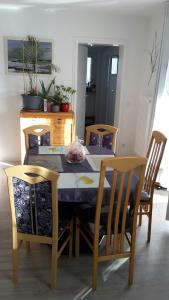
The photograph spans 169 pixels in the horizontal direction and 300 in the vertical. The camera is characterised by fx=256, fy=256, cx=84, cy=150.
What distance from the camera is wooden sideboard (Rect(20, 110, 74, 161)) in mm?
3852

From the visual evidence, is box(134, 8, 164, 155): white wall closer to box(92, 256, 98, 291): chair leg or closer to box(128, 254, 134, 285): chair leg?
box(128, 254, 134, 285): chair leg

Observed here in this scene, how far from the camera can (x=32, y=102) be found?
393cm

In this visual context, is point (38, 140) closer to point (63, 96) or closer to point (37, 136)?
point (37, 136)

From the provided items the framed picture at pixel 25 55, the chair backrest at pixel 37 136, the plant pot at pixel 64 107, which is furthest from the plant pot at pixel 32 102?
the chair backrest at pixel 37 136

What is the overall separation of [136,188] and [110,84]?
15.8 feet

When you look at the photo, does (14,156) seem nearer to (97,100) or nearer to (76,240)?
(76,240)

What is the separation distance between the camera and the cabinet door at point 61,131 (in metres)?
3.95

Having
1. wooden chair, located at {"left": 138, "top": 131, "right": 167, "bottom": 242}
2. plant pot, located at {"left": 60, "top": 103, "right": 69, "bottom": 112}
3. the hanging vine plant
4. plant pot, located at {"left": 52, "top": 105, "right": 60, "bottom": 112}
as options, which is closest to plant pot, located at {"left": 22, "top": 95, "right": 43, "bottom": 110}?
plant pot, located at {"left": 52, "top": 105, "right": 60, "bottom": 112}

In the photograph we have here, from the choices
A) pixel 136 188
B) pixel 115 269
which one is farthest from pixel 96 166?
pixel 115 269

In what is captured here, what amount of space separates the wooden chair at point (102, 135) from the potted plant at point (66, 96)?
3.71 feet

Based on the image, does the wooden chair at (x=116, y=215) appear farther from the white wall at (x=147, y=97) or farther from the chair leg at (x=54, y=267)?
the white wall at (x=147, y=97)

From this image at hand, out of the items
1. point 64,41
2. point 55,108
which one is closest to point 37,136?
point 55,108

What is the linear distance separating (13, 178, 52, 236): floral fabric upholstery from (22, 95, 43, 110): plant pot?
2455 mm

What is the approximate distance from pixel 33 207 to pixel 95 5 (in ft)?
9.96
